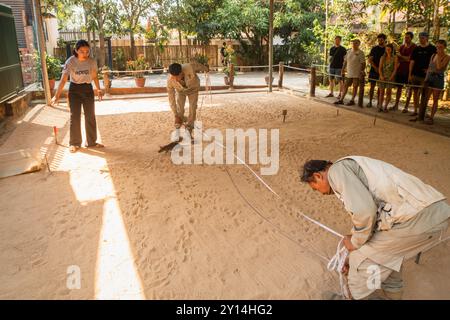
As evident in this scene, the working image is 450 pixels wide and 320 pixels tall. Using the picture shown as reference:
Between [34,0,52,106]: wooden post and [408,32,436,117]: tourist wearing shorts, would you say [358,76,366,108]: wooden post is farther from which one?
[34,0,52,106]: wooden post

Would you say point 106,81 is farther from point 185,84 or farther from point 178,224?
point 178,224

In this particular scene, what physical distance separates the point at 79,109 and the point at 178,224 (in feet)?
10.9

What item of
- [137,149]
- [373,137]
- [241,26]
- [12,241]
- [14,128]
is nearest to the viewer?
[12,241]

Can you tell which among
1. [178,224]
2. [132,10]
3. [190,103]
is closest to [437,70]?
[190,103]

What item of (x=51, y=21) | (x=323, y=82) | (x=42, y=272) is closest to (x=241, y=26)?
(x=323, y=82)

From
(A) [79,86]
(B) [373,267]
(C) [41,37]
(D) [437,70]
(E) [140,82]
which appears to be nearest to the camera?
(B) [373,267]

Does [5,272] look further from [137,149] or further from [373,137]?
[373,137]

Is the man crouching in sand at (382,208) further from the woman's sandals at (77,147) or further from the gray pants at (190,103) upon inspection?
the woman's sandals at (77,147)

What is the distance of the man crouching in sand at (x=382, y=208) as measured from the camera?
2125mm

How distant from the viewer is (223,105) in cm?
1049

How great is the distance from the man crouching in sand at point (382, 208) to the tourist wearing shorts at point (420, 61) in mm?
6528

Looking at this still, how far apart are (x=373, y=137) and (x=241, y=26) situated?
15.6 m

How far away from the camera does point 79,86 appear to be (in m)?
6.00

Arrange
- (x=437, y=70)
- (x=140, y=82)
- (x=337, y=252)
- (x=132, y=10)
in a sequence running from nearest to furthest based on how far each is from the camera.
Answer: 1. (x=337, y=252)
2. (x=437, y=70)
3. (x=140, y=82)
4. (x=132, y=10)
